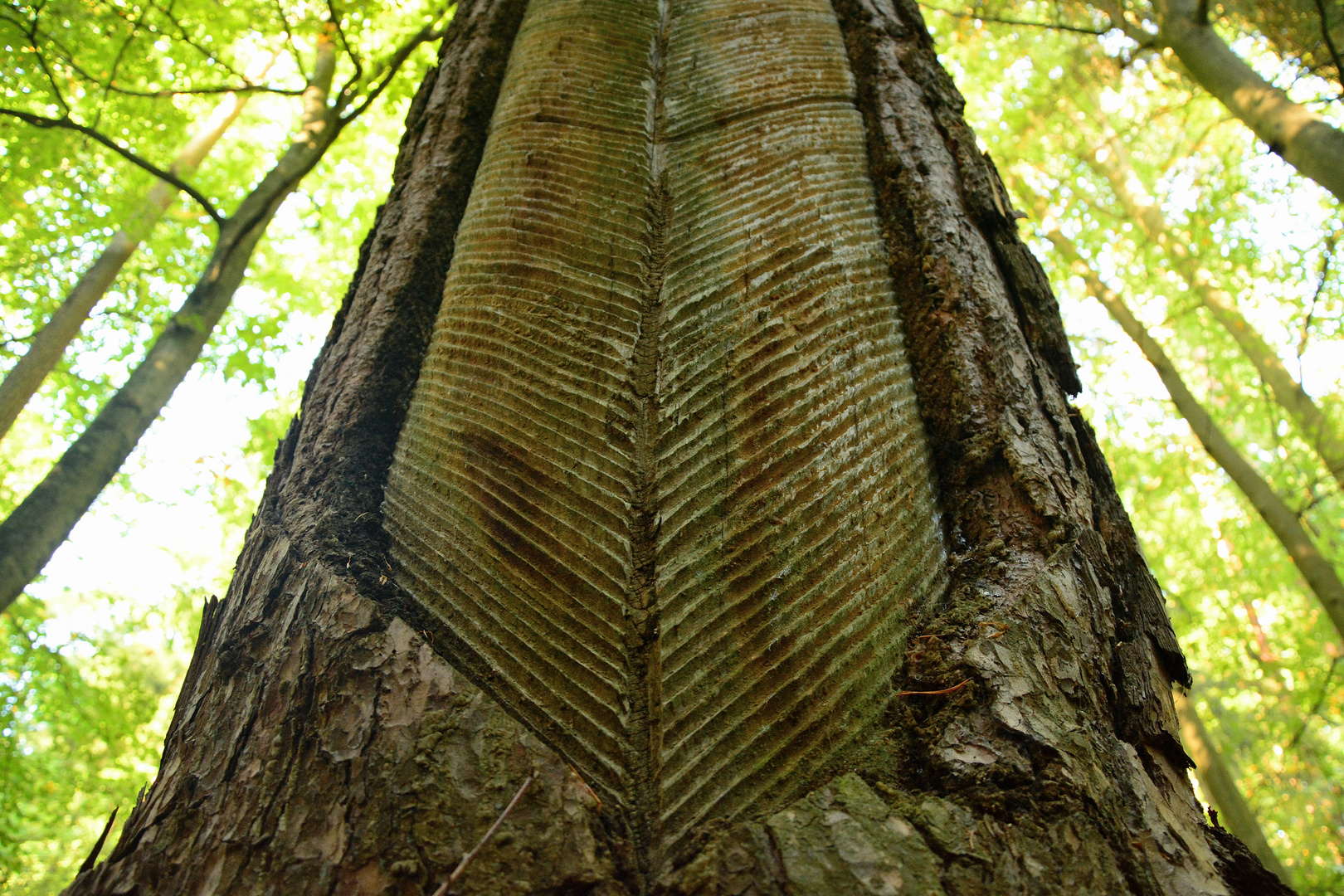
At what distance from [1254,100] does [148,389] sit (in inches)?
262

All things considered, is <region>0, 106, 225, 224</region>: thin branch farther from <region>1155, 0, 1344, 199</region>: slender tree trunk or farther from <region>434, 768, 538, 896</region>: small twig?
<region>1155, 0, 1344, 199</region>: slender tree trunk

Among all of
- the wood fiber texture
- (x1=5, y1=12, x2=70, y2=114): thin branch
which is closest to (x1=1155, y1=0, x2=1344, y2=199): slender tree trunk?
the wood fiber texture

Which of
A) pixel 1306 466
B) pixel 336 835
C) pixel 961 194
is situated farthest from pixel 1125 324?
pixel 336 835

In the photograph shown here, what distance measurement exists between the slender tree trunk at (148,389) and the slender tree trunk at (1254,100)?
565cm

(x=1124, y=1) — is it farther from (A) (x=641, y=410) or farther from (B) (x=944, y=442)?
(A) (x=641, y=410)

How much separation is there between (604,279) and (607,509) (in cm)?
60

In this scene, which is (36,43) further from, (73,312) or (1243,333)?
(1243,333)

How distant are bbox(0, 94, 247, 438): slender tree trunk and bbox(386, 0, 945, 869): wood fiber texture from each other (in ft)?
13.6

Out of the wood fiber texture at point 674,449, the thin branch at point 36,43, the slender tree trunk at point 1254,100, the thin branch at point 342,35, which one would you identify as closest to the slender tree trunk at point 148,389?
the thin branch at point 342,35

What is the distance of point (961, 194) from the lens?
1967 millimetres

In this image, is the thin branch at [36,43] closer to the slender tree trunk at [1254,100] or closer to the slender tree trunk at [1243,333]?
the slender tree trunk at [1254,100]

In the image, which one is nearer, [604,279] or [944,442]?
[944,442]

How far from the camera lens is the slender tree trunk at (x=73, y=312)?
4.34 metres

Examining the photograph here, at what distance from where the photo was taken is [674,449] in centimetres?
137
